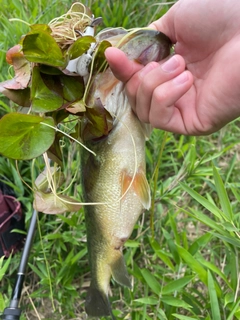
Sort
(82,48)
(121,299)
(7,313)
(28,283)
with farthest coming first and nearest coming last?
(28,283), (121,299), (7,313), (82,48)

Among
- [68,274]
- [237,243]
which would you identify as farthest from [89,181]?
[68,274]

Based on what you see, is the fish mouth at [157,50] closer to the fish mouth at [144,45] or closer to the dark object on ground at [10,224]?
the fish mouth at [144,45]

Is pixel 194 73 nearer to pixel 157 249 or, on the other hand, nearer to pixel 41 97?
pixel 41 97

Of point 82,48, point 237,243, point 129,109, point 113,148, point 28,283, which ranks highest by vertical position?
point 82,48

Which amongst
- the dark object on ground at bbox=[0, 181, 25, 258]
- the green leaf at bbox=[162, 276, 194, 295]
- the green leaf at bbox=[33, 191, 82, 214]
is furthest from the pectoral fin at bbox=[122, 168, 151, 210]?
the dark object on ground at bbox=[0, 181, 25, 258]

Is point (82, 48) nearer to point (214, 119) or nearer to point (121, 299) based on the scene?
point (214, 119)

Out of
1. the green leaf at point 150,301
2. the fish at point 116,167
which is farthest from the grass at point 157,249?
the fish at point 116,167

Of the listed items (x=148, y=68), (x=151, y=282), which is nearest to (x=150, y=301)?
(x=151, y=282)
